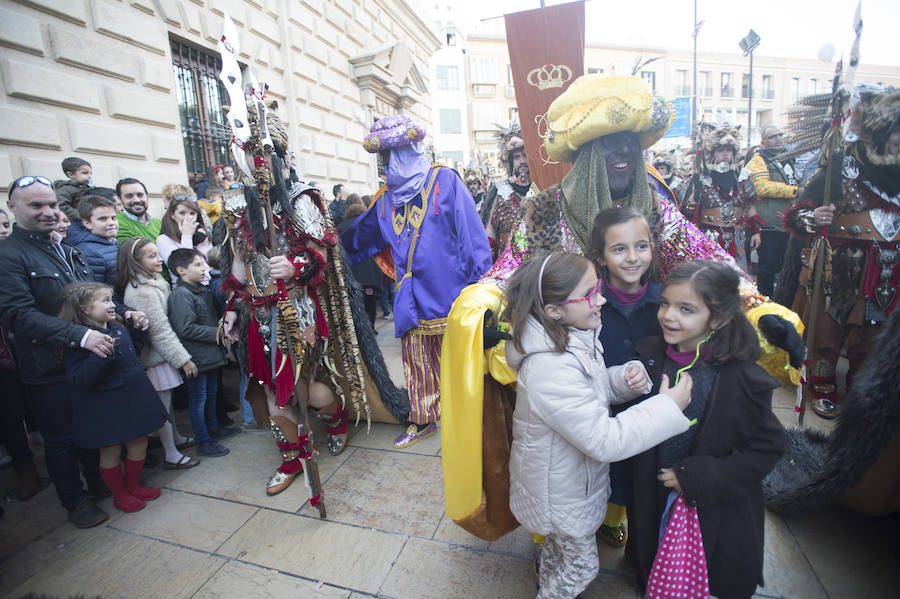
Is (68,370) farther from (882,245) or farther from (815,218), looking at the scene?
(882,245)

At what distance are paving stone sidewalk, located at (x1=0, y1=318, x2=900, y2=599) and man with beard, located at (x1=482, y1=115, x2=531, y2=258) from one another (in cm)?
241

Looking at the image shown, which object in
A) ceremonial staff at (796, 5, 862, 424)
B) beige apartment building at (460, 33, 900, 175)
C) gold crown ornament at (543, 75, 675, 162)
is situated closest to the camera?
gold crown ornament at (543, 75, 675, 162)

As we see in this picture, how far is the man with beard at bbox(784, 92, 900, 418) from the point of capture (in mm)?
2660

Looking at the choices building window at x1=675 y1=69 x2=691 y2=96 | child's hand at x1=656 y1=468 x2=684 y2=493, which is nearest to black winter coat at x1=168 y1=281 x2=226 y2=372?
child's hand at x1=656 y1=468 x2=684 y2=493

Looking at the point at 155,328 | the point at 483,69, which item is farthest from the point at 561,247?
the point at 483,69

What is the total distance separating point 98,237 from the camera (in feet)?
10.1

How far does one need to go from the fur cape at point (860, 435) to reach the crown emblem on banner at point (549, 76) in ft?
6.89

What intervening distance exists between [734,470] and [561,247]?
44.3 inches

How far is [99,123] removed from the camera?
188 inches

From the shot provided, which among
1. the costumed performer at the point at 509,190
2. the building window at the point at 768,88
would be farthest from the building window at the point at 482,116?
the costumed performer at the point at 509,190

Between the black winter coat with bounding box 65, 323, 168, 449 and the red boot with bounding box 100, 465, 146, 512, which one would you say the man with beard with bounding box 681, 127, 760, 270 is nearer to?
the black winter coat with bounding box 65, 323, 168, 449

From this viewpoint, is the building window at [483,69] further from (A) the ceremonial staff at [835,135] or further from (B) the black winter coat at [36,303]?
(B) the black winter coat at [36,303]

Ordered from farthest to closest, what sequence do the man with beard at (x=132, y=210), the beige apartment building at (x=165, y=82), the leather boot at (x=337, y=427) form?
the beige apartment building at (x=165, y=82) → the man with beard at (x=132, y=210) → the leather boot at (x=337, y=427)

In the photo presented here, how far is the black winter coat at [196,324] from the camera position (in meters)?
3.08
